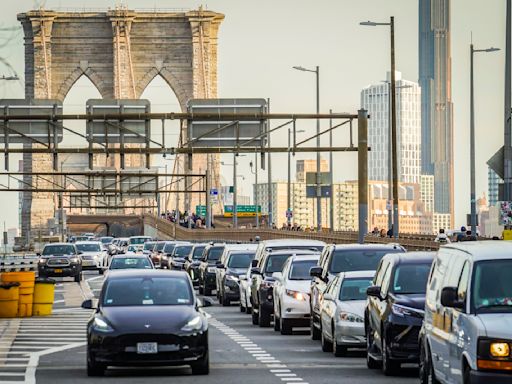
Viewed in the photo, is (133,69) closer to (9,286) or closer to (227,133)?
(227,133)

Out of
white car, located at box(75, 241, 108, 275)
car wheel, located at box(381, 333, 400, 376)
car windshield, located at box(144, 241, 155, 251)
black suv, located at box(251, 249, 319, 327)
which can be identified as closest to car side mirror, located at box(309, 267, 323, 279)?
black suv, located at box(251, 249, 319, 327)

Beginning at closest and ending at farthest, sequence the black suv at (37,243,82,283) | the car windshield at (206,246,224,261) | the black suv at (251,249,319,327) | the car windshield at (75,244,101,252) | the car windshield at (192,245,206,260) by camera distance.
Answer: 1. the black suv at (251,249,319,327)
2. the car windshield at (206,246,224,261)
3. the car windshield at (192,245,206,260)
4. the black suv at (37,243,82,283)
5. the car windshield at (75,244,101,252)

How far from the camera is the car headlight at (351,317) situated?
82.1 feet

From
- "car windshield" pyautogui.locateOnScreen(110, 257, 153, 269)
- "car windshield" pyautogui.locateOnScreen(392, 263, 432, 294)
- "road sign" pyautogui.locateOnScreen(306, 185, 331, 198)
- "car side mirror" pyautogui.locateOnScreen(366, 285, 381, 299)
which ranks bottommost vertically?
"car windshield" pyautogui.locateOnScreen(110, 257, 153, 269)

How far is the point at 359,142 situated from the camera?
52375mm

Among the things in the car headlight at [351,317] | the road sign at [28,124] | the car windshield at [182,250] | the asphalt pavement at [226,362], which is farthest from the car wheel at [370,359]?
the car windshield at [182,250]

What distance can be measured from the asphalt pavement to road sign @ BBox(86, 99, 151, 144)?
2258cm

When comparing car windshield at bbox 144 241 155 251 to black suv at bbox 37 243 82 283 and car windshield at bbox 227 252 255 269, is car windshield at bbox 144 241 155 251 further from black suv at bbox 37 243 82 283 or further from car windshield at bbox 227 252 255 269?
car windshield at bbox 227 252 255 269

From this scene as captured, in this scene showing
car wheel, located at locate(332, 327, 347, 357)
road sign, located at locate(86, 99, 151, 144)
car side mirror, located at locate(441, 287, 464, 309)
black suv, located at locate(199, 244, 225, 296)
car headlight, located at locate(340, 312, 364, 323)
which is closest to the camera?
car side mirror, located at locate(441, 287, 464, 309)

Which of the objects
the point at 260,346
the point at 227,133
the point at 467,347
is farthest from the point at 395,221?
the point at 467,347

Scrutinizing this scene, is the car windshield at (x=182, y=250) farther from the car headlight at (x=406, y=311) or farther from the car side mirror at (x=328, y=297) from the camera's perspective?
the car headlight at (x=406, y=311)

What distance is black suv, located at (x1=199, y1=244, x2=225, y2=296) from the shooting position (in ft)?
168

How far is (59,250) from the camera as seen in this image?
2635 inches

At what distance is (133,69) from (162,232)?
2268 cm
